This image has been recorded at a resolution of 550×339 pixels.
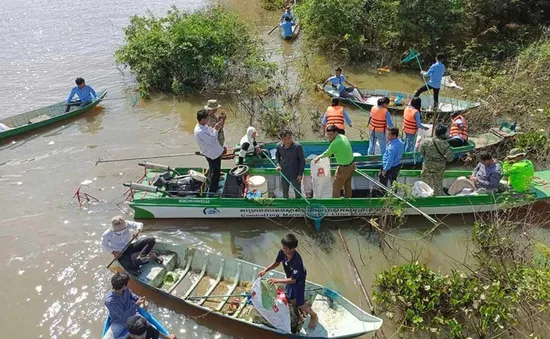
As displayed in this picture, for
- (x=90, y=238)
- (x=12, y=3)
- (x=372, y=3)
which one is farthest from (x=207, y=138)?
(x=12, y=3)

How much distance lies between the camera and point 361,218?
1053 centimetres

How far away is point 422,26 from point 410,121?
8369 mm

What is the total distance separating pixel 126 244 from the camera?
28.0ft

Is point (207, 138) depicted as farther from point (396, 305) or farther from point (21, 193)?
point (21, 193)

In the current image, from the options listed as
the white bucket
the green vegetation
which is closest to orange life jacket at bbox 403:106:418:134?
the white bucket

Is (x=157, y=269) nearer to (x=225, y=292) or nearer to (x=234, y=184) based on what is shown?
(x=225, y=292)

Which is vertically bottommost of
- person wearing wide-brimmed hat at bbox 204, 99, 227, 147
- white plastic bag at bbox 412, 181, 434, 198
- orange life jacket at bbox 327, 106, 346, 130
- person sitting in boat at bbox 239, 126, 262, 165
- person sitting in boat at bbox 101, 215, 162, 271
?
white plastic bag at bbox 412, 181, 434, 198

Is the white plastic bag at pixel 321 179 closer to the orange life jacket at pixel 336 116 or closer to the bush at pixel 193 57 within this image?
the orange life jacket at pixel 336 116

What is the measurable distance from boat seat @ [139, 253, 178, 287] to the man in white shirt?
2.20 metres

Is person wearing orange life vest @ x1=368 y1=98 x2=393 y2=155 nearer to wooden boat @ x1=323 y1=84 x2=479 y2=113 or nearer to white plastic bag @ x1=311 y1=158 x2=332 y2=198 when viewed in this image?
white plastic bag @ x1=311 y1=158 x2=332 y2=198

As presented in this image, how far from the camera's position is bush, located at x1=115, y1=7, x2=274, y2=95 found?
16312 mm

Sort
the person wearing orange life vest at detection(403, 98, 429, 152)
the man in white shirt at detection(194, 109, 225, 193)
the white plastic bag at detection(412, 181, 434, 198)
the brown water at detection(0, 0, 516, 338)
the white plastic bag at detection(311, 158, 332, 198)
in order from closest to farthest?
the brown water at detection(0, 0, 516, 338), the man in white shirt at detection(194, 109, 225, 193), the white plastic bag at detection(311, 158, 332, 198), the white plastic bag at detection(412, 181, 434, 198), the person wearing orange life vest at detection(403, 98, 429, 152)

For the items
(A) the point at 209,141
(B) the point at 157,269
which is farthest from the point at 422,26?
(B) the point at 157,269

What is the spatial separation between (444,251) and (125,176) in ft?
27.0
